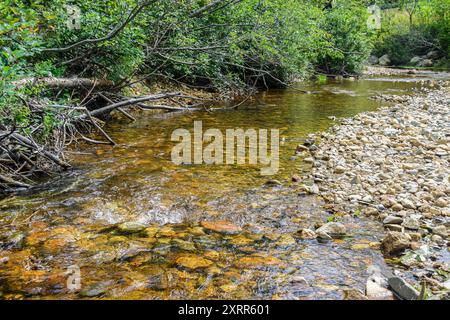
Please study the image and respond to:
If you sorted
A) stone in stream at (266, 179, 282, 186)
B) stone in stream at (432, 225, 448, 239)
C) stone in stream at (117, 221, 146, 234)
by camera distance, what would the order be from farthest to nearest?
1. stone in stream at (266, 179, 282, 186)
2. stone in stream at (117, 221, 146, 234)
3. stone in stream at (432, 225, 448, 239)

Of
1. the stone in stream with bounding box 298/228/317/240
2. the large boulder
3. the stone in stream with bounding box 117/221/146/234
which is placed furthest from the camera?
the large boulder

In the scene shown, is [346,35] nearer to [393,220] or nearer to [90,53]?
[90,53]

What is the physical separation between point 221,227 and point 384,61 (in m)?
32.5

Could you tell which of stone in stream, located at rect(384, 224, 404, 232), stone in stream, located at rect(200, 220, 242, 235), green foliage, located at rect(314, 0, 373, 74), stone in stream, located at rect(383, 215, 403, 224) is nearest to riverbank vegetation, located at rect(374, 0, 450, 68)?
green foliage, located at rect(314, 0, 373, 74)

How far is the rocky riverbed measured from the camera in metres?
2.61

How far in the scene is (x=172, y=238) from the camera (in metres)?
3.20

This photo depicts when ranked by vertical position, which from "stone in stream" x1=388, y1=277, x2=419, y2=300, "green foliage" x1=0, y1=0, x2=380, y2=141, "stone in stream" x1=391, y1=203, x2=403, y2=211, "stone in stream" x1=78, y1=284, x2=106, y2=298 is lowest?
"stone in stream" x1=78, y1=284, x2=106, y2=298

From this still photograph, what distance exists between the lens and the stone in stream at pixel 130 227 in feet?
10.9

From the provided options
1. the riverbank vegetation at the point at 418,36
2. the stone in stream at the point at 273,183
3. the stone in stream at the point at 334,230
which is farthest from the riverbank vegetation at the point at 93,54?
the riverbank vegetation at the point at 418,36

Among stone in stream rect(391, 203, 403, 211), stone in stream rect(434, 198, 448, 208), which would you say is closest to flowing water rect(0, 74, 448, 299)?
stone in stream rect(391, 203, 403, 211)

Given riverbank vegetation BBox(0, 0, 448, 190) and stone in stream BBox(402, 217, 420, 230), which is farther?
riverbank vegetation BBox(0, 0, 448, 190)

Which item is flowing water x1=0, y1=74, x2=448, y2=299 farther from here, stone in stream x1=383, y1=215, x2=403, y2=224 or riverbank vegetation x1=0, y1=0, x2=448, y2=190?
riverbank vegetation x1=0, y1=0, x2=448, y2=190

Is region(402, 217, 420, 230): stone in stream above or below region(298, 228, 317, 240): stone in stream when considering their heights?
above
